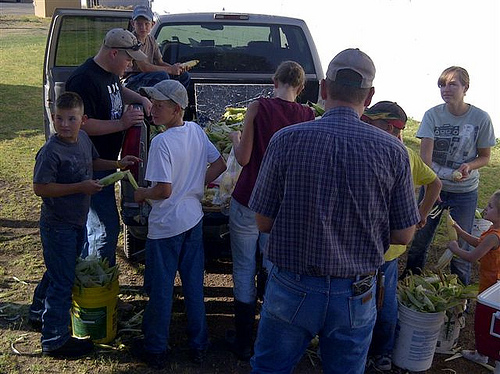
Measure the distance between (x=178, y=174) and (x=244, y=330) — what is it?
1243 millimetres

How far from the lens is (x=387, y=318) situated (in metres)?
4.18

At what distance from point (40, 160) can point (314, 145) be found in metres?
2.04

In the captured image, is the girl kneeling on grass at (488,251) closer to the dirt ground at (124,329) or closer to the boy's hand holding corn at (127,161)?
the dirt ground at (124,329)

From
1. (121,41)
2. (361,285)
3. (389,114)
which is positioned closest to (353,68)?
(361,285)

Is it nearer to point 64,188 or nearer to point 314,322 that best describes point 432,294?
point 314,322

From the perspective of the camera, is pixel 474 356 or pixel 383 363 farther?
pixel 474 356

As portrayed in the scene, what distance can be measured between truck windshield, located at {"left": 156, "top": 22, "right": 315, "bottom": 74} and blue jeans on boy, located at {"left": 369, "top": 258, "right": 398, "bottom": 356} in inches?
112

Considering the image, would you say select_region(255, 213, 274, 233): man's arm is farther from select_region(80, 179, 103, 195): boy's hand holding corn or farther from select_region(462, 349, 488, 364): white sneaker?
select_region(462, 349, 488, 364): white sneaker

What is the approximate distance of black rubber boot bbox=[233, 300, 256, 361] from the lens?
4305 mm

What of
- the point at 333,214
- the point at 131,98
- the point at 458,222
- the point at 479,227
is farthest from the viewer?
the point at 479,227

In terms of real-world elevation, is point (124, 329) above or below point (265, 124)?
below

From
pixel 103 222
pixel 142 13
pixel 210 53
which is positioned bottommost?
pixel 103 222

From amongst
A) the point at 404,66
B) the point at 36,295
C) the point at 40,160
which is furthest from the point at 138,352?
the point at 404,66

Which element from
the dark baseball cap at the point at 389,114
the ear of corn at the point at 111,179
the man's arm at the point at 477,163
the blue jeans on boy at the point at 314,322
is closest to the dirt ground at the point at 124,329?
the ear of corn at the point at 111,179
